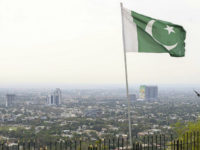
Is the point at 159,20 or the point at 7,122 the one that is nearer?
the point at 159,20

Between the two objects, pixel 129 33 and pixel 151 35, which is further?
pixel 151 35

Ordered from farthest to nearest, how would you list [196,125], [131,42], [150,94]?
[150,94] < [196,125] < [131,42]

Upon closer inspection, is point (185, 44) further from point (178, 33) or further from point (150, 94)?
point (150, 94)

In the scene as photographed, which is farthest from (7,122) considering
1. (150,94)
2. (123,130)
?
(150,94)

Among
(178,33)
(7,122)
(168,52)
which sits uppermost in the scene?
(178,33)
